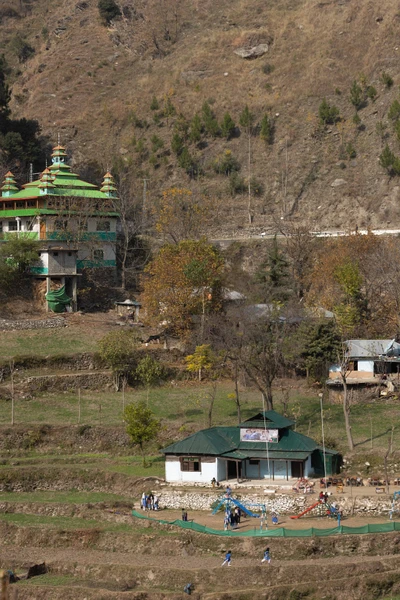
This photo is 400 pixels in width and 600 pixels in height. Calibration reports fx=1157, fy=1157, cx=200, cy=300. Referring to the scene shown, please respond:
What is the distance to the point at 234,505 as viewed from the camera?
48.0m

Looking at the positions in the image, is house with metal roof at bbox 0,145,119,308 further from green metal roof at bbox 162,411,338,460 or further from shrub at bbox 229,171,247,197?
green metal roof at bbox 162,411,338,460

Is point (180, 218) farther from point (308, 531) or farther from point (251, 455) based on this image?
point (308, 531)

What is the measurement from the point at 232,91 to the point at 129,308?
47.0m

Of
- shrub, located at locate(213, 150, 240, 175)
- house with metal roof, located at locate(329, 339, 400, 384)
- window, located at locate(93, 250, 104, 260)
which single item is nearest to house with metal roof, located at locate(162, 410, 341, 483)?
house with metal roof, located at locate(329, 339, 400, 384)

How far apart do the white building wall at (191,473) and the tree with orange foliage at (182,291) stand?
60.9ft

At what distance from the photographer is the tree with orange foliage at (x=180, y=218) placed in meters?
83.3

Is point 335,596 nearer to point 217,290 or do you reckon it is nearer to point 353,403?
point 353,403

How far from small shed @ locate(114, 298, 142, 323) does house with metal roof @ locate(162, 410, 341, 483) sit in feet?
76.7

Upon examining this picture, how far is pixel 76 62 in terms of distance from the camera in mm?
130750

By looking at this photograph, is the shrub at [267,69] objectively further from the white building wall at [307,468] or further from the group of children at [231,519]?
the group of children at [231,519]

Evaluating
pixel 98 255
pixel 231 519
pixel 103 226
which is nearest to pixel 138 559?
pixel 231 519

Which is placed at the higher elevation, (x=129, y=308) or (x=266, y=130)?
(x=266, y=130)

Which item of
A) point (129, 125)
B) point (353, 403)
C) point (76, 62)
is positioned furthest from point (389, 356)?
point (76, 62)

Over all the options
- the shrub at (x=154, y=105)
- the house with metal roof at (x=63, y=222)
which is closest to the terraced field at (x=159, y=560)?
the house with metal roof at (x=63, y=222)
